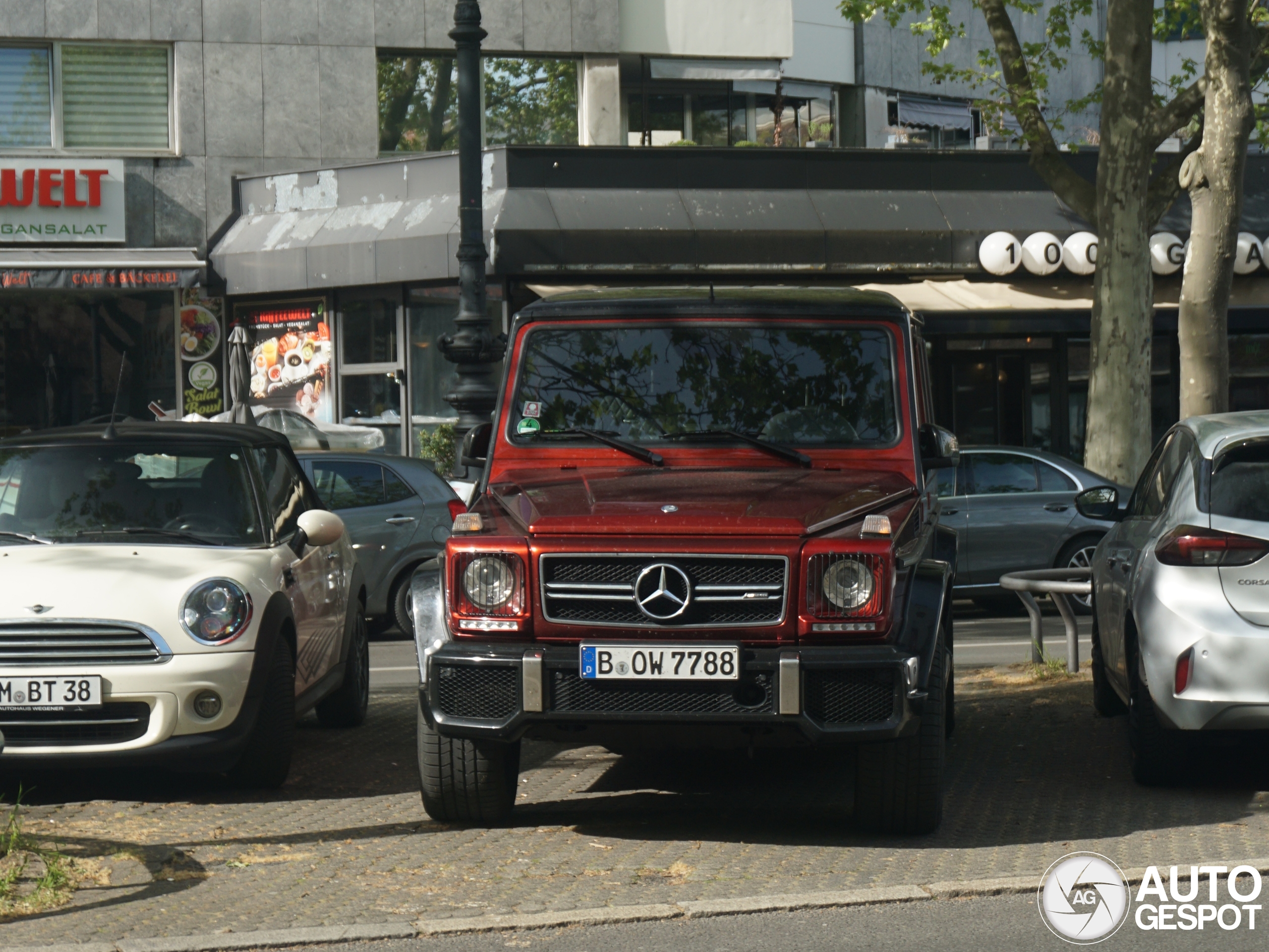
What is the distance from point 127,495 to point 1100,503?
4.55 metres

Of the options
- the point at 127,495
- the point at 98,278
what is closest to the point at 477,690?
the point at 127,495

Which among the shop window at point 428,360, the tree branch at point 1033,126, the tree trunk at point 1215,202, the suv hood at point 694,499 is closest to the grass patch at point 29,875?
the suv hood at point 694,499

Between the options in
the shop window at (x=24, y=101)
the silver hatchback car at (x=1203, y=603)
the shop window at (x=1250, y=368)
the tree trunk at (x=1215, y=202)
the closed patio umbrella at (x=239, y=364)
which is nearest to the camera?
the silver hatchback car at (x=1203, y=603)

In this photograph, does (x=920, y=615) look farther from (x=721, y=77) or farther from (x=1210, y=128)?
(x=721, y=77)

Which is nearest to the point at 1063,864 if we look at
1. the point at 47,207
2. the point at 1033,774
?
the point at 1033,774

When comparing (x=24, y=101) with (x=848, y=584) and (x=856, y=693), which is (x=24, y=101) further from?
(x=856, y=693)

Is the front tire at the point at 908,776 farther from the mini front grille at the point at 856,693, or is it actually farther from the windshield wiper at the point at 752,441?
the windshield wiper at the point at 752,441

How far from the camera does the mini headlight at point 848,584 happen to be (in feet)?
18.6

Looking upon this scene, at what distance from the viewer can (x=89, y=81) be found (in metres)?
22.9

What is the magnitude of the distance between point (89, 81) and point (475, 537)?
63.2ft

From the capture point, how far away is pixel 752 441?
675cm

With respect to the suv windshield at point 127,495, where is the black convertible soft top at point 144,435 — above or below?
above

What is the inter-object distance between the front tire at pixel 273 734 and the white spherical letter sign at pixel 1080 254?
1729cm

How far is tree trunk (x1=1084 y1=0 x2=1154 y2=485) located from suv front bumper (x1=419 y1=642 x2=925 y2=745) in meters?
10.9
